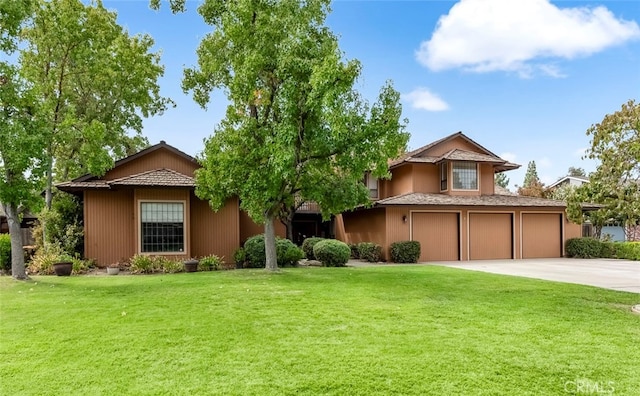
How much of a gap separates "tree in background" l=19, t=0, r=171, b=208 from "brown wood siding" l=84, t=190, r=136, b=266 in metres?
1.62

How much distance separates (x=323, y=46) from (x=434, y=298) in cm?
770

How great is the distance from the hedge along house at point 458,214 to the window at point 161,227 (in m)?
8.62

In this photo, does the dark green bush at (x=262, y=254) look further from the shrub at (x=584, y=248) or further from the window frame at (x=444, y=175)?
the shrub at (x=584, y=248)

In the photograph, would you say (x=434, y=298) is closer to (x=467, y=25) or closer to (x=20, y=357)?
(x=20, y=357)

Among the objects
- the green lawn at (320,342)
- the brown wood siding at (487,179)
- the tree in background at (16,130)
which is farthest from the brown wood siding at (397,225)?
the tree in background at (16,130)

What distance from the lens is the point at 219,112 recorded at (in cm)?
1405

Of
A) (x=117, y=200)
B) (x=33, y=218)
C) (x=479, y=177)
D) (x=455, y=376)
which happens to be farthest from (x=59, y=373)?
(x=33, y=218)

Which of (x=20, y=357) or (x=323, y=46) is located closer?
(x=20, y=357)

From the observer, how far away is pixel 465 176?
2127 centimetres

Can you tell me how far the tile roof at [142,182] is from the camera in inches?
563

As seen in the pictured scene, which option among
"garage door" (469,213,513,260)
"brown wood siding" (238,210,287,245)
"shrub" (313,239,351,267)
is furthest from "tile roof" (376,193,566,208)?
"brown wood siding" (238,210,287,245)

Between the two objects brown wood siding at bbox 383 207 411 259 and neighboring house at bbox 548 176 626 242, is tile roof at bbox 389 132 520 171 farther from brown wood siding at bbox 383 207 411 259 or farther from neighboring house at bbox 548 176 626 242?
neighboring house at bbox 548 176 626 242

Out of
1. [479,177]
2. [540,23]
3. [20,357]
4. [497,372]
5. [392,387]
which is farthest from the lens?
[479,177]

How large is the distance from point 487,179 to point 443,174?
2.74m
